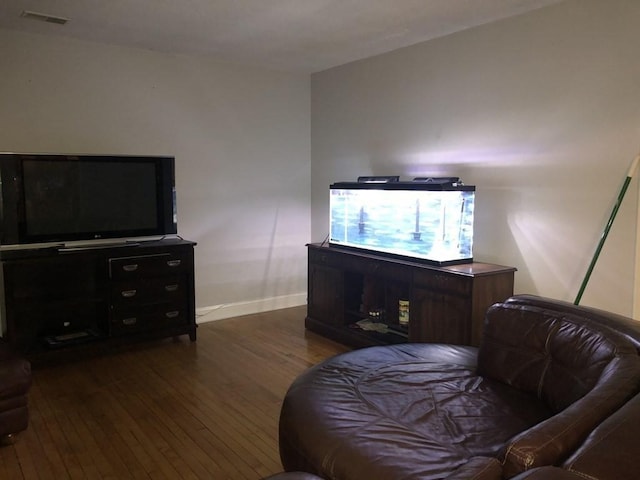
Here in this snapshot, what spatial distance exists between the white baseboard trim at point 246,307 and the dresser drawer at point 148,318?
650 millimetres

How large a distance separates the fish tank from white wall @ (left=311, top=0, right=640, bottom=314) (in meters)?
0.24

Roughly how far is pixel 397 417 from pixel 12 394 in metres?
1.93

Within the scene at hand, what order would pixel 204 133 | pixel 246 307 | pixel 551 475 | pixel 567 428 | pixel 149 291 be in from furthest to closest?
1. pixel 246 307
2. pixel 204 133
3. pixel 149 291
4. pixel 567 428
5. pixel 551 475

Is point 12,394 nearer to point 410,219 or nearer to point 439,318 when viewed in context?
point 439,318

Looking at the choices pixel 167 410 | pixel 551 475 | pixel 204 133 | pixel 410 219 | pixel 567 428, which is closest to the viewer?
pixel 551 475

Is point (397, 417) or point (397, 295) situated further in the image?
point (397, 295)

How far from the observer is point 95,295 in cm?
396

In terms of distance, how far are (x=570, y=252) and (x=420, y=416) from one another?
1785 mm

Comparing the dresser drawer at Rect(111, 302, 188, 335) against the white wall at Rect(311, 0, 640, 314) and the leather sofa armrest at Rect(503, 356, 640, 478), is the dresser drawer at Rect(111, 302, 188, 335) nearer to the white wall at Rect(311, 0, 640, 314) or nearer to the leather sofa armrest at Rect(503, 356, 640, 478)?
the white wall at Rect(311, 0, 640, 314)

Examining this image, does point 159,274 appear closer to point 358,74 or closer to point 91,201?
point 91,201

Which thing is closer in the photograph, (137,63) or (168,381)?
(168,381)

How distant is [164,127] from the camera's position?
4613mm

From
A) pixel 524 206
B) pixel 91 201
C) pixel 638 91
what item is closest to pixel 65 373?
pixel 91 201

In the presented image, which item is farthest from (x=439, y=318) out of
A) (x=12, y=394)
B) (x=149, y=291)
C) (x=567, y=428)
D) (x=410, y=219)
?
(x=12, y=394)
